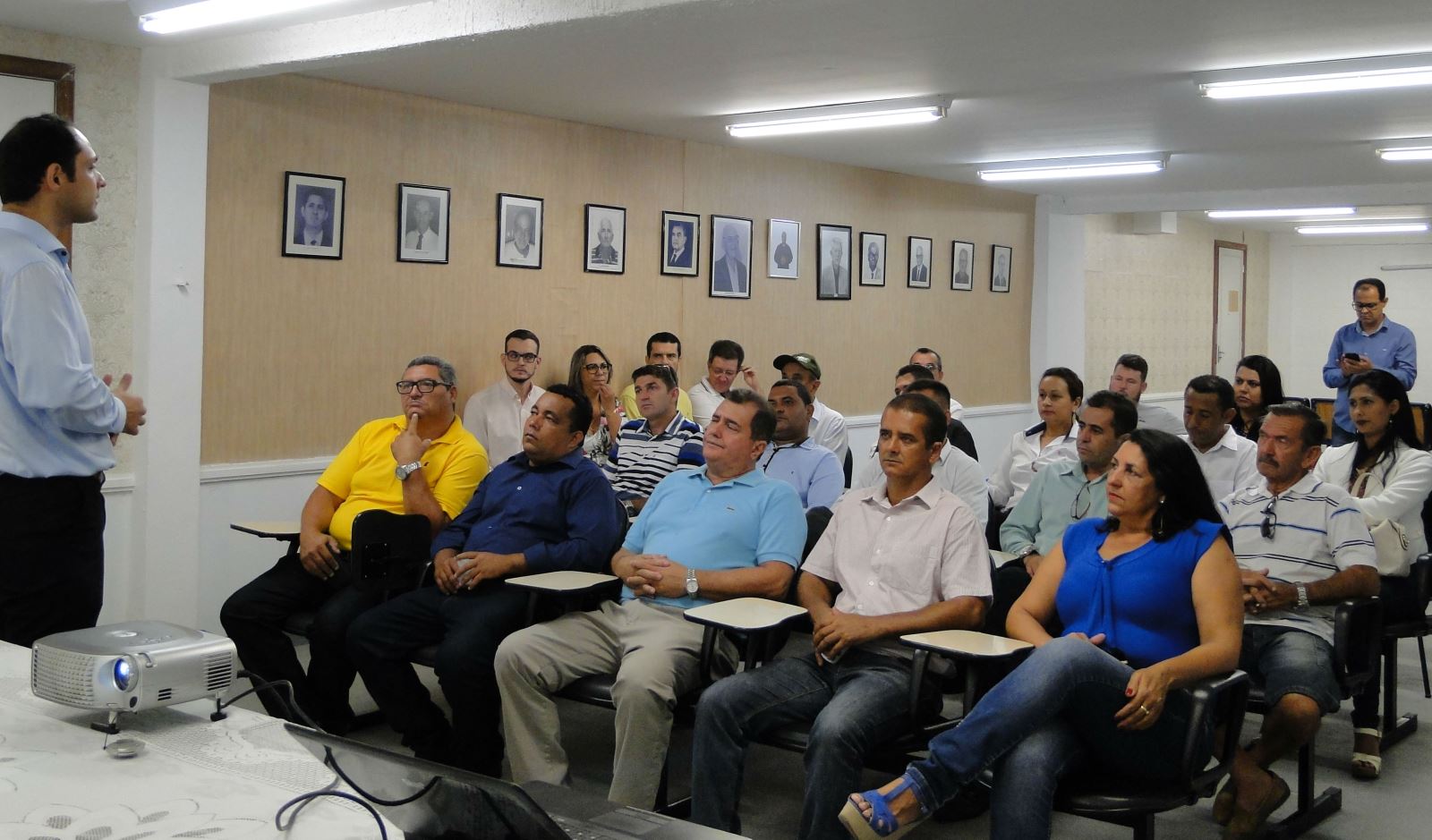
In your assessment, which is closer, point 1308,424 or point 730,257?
point 1308,424

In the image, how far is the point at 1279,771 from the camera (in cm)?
429

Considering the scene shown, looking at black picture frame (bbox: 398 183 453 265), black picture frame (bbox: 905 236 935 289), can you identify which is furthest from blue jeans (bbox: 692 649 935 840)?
Result: black picture frame (bbox: 905 236 935 289)

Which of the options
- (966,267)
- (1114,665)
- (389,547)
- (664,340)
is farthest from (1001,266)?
(1114,665)

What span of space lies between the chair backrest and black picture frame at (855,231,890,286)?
6124 mm

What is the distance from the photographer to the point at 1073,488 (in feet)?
15.0

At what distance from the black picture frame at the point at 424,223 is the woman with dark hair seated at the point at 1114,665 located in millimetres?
4362

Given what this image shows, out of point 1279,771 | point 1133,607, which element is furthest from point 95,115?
point 1279,771

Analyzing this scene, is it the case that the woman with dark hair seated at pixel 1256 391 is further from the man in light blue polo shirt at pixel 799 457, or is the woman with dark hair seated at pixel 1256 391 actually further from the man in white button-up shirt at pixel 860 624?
the man in white button-up shirt at pixel 860 624

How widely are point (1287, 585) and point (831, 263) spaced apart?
5943mm

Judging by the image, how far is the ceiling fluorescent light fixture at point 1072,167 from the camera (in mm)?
8781

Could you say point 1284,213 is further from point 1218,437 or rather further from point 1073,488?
point 1073,488

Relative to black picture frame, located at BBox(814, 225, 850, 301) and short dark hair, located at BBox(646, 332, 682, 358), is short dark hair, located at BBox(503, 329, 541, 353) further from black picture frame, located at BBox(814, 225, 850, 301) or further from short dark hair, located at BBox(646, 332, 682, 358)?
black picture frame, located at BBox(814, 225, 850, 301)

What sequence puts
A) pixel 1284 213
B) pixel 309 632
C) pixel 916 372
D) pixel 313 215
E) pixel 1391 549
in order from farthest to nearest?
pixel 1284 213, pixel 916 372, pixel 313 215, pixel 1391 549, pixel 309 632

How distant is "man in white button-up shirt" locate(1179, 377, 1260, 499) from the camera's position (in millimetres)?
5195
